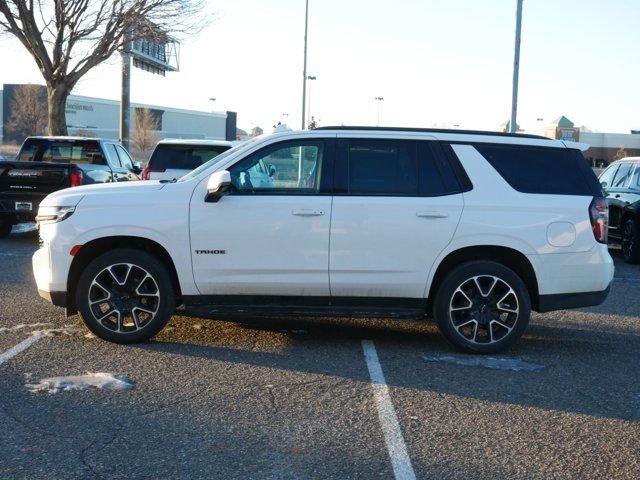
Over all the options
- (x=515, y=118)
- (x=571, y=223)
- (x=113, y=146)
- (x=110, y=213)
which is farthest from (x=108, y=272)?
(x=515, y=118)

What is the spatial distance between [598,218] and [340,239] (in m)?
2.20

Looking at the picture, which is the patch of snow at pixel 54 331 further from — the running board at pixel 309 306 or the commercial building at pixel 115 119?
the commercial building at pixel 115 119

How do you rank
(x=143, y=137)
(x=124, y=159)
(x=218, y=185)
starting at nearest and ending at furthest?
(x=218, y=185)
(x=124, y=159)
(x=143, y=137)

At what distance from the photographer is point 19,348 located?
267 inches

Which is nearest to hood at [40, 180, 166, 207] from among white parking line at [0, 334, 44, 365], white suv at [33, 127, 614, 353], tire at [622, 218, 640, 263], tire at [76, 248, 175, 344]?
white suv at [33, 127, 614, 353]

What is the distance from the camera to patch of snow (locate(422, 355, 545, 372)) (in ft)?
21.8

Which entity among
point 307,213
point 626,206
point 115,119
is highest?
point 115,119

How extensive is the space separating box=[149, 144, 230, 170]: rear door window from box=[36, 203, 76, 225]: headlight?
8076 millimetres

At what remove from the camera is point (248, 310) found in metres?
6.87

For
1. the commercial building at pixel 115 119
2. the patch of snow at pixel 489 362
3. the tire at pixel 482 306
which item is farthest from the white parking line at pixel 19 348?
the commercial building at pixel 115 119

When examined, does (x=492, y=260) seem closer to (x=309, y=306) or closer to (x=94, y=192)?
(x=309, y=306)

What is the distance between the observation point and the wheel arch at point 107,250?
693 centimetres

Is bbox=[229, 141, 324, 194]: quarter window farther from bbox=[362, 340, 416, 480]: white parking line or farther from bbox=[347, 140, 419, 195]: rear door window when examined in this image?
bbox=[362, 340, 416, 480]: white parking line

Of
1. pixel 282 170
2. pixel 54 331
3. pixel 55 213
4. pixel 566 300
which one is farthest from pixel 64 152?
pixel 566 300
